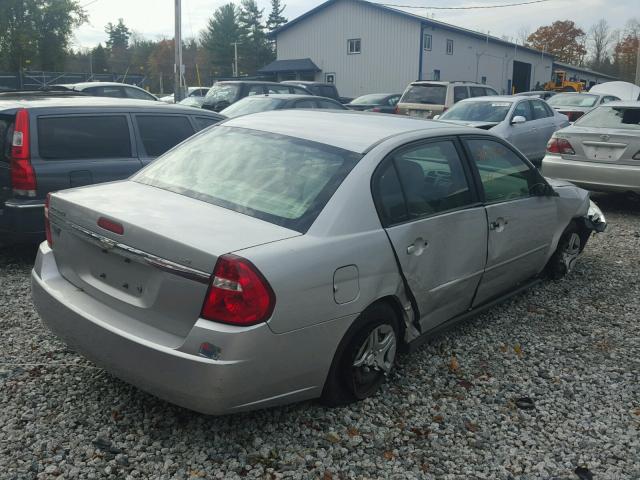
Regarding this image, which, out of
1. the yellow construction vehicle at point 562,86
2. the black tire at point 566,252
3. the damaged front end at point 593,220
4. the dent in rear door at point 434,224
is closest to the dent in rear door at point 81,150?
the dent in rear door at point 434,224

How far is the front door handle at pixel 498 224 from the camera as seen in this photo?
4285 millimetres

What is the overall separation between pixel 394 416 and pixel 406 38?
122ft

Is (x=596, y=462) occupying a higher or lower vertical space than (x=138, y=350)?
lower

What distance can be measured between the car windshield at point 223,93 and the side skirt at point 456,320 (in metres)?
11.6

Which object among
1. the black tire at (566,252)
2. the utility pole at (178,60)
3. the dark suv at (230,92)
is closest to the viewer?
the black tire at (566,252)

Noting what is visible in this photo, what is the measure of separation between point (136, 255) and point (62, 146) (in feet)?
10.6

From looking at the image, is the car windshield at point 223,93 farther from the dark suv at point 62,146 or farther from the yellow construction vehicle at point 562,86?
the yellow construction vehicle at point 562,86

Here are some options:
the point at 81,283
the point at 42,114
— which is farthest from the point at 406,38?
the point at 81,283

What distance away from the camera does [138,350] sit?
2818 mm

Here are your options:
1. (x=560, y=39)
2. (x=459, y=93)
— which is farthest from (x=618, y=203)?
(x=560, y=39)

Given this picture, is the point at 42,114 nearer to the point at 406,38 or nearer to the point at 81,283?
the point at 81,283

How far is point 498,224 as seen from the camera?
4355 mm

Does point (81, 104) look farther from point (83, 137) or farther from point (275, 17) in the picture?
point (275, 17)

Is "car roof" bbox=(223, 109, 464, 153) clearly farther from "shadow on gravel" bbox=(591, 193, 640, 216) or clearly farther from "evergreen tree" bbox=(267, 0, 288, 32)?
"evergreen tree" bbox=(267, 0, 288, 32)
